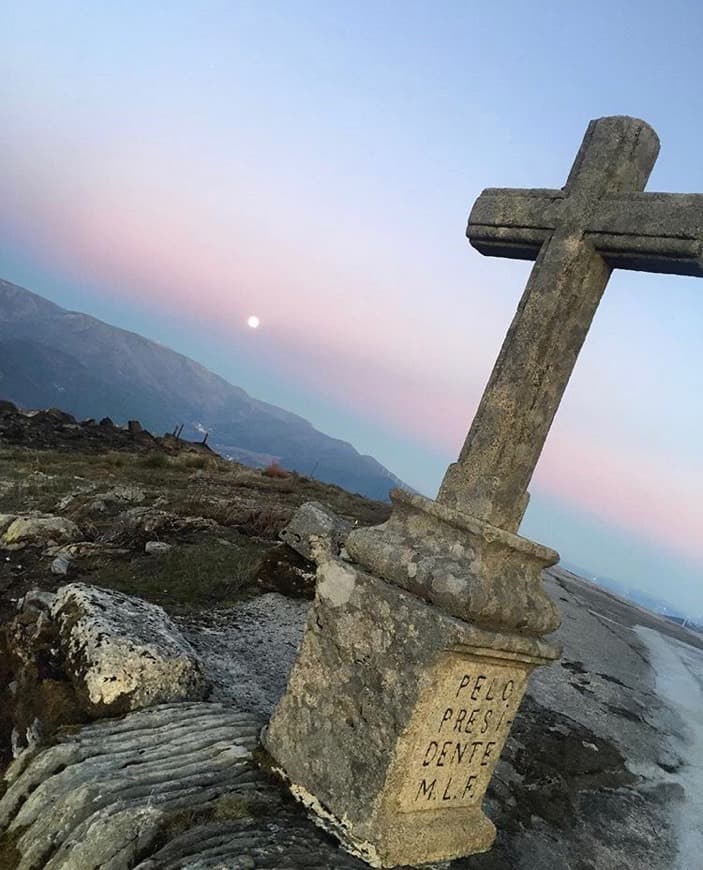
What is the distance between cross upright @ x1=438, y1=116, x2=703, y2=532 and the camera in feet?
10.1

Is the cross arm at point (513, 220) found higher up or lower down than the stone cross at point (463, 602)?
higher up

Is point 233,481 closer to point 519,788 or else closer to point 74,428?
point 74,428

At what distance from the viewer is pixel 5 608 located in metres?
5.79

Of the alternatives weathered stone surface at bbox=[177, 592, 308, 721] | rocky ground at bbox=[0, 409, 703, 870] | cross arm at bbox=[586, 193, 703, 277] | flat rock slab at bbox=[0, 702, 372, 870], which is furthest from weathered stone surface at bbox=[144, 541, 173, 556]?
cross arm at bbox=[586, 193, 703, 277]

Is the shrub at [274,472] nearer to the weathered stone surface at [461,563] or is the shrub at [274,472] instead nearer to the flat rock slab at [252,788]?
the flat rock slab at [252,788]

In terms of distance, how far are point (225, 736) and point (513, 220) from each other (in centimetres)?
305

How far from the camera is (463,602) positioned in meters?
2.67

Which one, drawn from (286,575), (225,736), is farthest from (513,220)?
(286,575)

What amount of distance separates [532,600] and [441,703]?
23.7 inches

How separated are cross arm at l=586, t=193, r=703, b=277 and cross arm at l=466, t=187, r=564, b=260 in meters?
0.27

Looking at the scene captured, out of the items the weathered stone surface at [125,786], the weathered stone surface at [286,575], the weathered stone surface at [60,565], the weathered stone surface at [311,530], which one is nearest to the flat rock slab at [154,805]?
the weathered stone surface at [125,786]

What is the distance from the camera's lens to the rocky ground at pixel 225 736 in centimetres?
263

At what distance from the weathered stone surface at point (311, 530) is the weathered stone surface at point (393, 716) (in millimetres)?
4079

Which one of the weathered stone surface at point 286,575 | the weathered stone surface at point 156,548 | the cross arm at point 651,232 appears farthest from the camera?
the weathered stone surface at point 156,548
